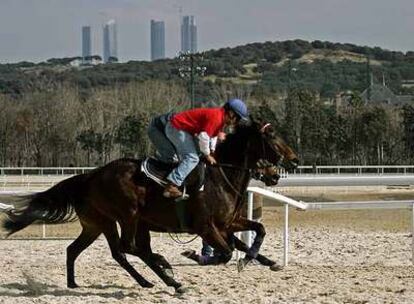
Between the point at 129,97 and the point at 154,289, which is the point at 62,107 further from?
the point at 154,289

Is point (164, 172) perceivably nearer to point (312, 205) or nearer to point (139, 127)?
point (312, 205)

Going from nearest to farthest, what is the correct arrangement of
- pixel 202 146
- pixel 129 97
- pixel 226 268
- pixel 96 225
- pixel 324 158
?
pixel 202 146, pixel 96 225, pixel 226 268, pixel 324 158, pixel 129 97

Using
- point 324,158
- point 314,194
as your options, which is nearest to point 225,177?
point 314,194

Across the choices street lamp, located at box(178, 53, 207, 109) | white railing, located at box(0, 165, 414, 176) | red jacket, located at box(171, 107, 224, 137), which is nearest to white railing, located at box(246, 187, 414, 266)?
red jacket, located at box(171, 107, 224, 137)

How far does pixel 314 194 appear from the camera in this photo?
3234 centimetres

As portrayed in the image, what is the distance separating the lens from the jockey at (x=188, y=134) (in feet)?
27.6

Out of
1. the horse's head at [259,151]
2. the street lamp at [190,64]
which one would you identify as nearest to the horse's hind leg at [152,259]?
the horse's head at [259,151]

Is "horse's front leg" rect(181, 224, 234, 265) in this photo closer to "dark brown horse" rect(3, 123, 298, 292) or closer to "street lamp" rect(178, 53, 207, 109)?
"dark brown horse" rect(3, 123, 298, 292)

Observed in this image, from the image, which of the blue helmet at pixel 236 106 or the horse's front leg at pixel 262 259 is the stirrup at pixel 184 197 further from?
the blue helmet at pixel 236 106

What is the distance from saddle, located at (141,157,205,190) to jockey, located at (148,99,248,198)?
7 centimetres

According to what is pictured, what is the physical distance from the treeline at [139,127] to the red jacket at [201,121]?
50097 mm

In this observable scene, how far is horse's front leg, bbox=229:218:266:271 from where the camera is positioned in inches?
347

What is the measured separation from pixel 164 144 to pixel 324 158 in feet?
182

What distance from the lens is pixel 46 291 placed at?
8.77m
